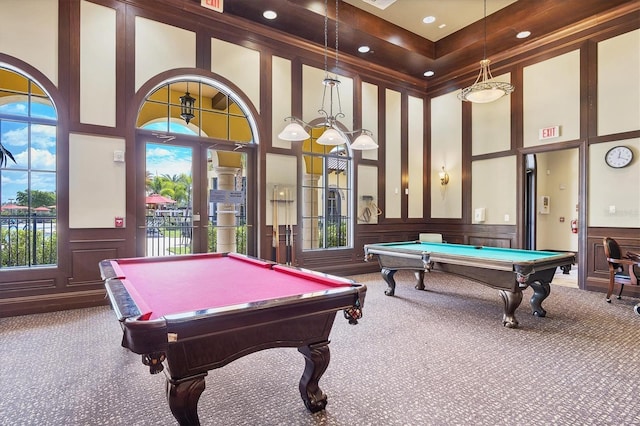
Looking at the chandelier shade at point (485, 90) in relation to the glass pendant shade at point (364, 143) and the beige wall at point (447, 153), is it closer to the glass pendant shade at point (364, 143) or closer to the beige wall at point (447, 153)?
the glass pendant shade at point (364, 143)

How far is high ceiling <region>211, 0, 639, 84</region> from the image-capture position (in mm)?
5125

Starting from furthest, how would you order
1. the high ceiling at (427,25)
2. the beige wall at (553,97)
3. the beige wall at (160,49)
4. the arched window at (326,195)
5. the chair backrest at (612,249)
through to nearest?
the arched window at (326,195), the beige wall at (553,97), the high ceiling at (427,25), the beige wall at (160,49), the chair backrest at (612,249)

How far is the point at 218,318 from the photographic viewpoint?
4.91ft

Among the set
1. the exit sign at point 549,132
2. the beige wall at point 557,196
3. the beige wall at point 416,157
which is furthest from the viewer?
the beige wall at point 557,196

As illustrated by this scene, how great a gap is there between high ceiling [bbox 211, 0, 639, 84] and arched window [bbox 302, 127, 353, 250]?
68.7 inches

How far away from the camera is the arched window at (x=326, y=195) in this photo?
21.0 ft

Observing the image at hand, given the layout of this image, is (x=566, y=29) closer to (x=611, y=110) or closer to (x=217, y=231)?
(x=611, y=110)

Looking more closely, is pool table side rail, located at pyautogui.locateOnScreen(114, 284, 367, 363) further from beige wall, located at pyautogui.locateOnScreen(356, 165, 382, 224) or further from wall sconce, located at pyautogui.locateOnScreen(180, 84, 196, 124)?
beige wall, located at pyautogui.locateOnScreen(356, 165, 382, 224)

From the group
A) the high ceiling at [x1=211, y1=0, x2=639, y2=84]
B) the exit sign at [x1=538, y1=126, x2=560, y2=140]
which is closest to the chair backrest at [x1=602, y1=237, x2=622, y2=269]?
the exit sign at [x1=538, y1=126, x2=560, y2=140]

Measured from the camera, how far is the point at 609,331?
349cm

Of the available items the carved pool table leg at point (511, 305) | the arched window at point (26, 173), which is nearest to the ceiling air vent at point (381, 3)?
the carved pool table leg at point (511, 305)

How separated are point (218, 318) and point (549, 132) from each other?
6491 millimetres

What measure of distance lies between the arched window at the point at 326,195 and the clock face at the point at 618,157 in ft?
13.6

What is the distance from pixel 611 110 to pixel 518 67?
5.80ft
